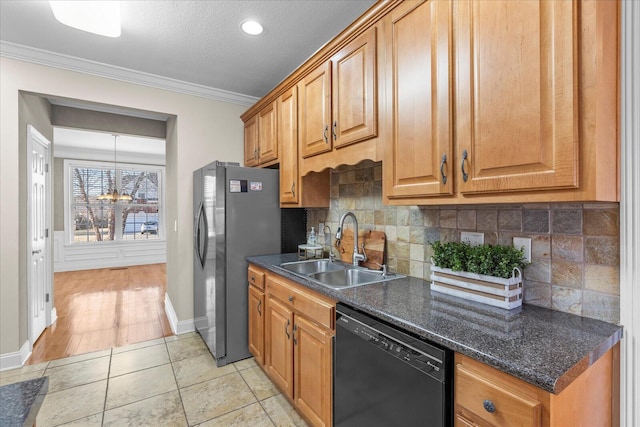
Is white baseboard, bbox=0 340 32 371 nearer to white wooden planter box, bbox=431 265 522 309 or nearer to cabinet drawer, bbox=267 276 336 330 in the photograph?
cabinet drawer, bbox=267 276 336 330

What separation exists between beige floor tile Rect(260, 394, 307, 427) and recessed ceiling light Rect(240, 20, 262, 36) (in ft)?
8.69

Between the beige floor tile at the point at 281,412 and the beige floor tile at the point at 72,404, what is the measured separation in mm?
1106

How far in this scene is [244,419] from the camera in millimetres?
1924

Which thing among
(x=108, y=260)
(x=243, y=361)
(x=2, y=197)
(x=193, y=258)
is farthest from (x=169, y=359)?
(x=108, y=260)

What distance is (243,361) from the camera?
2.62m

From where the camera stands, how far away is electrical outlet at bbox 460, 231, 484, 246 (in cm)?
152

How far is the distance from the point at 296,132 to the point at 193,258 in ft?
6.18

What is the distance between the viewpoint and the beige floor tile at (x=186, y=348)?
8.97ft

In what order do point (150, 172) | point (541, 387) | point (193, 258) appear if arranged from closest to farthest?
point (541, 387)
point (193, 258)
point (150, 172)

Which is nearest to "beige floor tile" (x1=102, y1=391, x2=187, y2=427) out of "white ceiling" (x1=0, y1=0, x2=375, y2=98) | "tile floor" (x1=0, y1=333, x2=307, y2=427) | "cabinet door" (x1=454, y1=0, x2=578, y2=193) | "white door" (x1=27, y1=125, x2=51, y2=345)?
"tile floor" (x1=0, y1=333, x2=307, y2=427)

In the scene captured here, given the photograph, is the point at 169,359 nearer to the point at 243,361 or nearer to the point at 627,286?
the point at 243,361

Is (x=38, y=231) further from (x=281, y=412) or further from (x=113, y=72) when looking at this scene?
(x=281, y=412)

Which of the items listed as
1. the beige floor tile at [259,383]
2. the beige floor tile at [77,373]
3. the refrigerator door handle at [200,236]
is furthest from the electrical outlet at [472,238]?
the beige floor tile at [77,373]

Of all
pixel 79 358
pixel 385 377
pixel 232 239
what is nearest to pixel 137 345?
pixel 79 358
